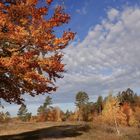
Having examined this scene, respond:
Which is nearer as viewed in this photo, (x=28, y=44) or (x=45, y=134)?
(x=28, y=44)

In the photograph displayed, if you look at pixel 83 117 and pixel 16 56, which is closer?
pixel 16 56

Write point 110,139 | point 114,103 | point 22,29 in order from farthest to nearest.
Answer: point 114,103, point 110,139, point 22,29

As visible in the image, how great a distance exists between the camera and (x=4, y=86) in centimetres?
3725

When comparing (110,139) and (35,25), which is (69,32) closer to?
(35,25)

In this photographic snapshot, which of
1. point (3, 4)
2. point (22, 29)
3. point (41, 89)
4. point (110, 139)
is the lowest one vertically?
point (110, 139)

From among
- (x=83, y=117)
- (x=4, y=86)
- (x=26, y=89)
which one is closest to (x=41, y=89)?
(x=26, y=89)

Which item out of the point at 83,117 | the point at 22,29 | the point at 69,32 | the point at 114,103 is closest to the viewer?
the point at 22,29

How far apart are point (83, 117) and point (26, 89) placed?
149 meters

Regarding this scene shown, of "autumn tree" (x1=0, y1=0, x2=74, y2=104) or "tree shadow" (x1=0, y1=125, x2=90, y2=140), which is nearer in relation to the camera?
"autumn tree" (x1=0, y1=0, x2=74, y2=104)

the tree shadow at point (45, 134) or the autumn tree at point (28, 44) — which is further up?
the autumn tree at point (28, 44)

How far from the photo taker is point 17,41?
33.7 metres

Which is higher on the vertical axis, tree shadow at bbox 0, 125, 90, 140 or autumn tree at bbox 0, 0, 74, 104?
autumn tree at bbox 0, 0, 74, 104

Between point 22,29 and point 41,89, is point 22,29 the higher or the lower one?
the higher one

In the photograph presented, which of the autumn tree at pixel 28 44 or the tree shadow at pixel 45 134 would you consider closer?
the autumn tree at pixel 28 44
